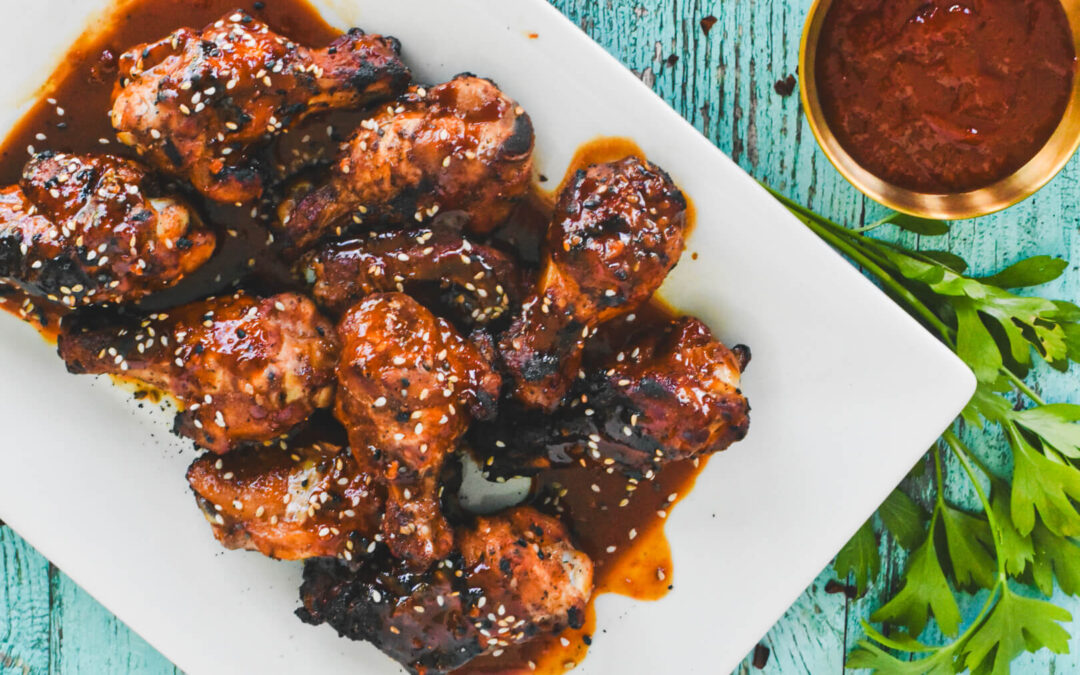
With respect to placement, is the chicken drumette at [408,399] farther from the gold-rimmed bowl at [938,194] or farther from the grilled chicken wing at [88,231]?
the gold-rimmed bowl at [938,194]

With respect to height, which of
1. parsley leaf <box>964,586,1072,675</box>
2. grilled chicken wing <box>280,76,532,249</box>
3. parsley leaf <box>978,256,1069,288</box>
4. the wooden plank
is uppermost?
grilled chicken wing <box>280,76,532,249</box>

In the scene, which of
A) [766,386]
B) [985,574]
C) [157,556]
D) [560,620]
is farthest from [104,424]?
[985,574]

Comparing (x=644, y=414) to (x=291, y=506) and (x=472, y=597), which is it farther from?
(x=291, y=506)

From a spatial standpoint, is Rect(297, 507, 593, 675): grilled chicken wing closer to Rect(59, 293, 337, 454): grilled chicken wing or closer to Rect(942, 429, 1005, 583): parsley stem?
Rect(59, 293, 337, 454): grilled chicken wing

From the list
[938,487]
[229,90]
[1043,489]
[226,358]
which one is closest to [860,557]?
[938,487]

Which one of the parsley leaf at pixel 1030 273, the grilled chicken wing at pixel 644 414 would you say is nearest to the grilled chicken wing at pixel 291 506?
the grilled chicken wing at pixel 644 414

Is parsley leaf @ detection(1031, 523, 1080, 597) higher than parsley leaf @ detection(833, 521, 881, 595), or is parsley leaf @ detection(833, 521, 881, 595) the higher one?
parsley leaf @ detection(1031, 523, 1080, 597)

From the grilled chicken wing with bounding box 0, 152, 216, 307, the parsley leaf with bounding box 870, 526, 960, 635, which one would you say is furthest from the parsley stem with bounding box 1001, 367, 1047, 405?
the grilled chicken wing with bounding box 0, 152, 216, 307

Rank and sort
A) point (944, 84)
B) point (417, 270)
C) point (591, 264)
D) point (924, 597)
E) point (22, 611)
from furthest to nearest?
point (22, 611) < point (924, 597) < point (417, 270) < point (591, 264) < point (944, 84)
